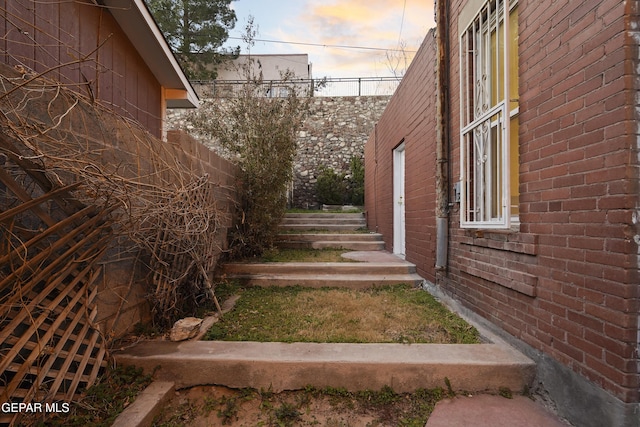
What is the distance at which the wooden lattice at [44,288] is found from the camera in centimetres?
162

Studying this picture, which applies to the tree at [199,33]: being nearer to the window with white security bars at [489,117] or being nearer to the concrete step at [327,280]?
the concrete step at [327,280]

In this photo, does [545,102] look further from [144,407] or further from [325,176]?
[325,176]

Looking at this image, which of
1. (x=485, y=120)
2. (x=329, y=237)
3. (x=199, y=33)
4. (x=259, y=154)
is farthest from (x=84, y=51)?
(x=199, y=33)

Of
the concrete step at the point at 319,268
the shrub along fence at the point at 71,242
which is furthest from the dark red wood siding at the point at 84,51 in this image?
the concrete step at the point at 319,268

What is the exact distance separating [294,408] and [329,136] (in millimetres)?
12180

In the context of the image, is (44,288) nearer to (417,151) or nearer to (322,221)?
(417,151)

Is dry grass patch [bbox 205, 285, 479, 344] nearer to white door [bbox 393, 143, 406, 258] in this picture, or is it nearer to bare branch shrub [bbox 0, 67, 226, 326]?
bare branch shrub [bbox 0, 67, 226, 326]

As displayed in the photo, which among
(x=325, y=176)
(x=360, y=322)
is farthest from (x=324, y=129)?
(x=360, y=322)

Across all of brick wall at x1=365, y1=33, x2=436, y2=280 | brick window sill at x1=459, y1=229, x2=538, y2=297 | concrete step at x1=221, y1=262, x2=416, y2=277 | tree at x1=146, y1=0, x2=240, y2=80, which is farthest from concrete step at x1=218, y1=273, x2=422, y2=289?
tree at x1=146, y1=0, x2=240, y2=80

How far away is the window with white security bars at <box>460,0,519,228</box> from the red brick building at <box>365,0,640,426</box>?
0.5 inches

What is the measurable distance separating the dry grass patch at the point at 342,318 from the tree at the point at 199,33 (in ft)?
44.8

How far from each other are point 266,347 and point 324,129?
1191 cm

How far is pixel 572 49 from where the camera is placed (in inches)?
78.1

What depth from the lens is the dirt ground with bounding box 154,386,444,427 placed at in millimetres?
2051
